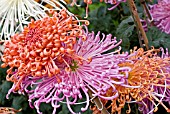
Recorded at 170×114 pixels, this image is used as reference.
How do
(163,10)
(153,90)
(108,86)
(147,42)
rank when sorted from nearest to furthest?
1. (108,86)
2. (153,90)
3. (147,42)
4. (163,10)

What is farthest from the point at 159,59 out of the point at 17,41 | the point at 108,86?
→ the point at 17,41

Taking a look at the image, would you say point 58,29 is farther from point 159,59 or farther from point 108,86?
point 159,59

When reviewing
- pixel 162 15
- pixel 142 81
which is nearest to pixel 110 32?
pixel 162 15

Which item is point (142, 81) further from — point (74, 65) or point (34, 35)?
point (34, 35)

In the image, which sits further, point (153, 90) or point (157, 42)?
point (157, 42)

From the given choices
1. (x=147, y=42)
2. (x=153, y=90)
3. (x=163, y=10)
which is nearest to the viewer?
(x=153, y=90)

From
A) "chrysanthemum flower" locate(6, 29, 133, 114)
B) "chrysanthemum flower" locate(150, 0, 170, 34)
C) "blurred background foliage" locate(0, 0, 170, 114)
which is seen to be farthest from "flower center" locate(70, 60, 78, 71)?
"chrysanthemum flower" locate(150, 0, 170, 34)
